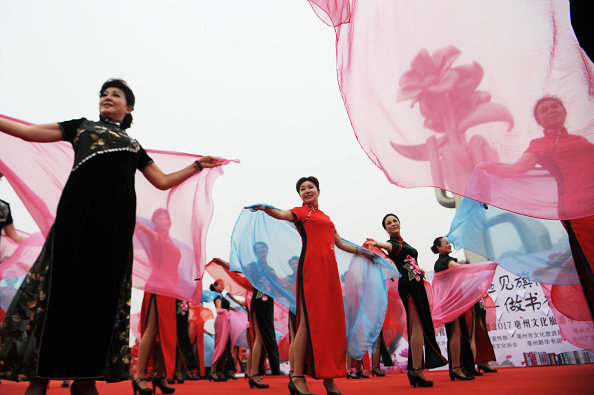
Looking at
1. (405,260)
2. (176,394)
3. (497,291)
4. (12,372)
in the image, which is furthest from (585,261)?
(497,291)

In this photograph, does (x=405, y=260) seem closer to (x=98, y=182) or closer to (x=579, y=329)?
(x=579, y=329)

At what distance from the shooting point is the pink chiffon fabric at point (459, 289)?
464 centimetres

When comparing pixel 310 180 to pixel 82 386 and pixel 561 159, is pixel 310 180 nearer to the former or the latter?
pixel 561 159

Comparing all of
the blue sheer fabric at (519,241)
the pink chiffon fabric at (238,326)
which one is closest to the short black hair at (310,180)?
the blue sheer fabric at (519,241)

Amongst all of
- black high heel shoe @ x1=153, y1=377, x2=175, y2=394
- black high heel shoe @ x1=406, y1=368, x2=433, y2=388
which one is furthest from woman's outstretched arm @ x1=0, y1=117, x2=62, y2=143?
black high heel shoe @ x1=406, y1=368, x2=433, y2=388

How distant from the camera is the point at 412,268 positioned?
433 cm

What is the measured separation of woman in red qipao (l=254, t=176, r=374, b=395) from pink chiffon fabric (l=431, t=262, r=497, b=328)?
197 centimetres

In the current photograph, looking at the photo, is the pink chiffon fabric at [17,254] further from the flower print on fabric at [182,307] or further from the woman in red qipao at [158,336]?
the flower print on fabric at [182,307]

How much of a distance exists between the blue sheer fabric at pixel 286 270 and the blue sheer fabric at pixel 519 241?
1.01 m

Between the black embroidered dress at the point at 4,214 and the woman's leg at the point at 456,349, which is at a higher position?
the black embroidered dress at the point at 4,214

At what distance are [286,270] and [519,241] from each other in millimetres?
2133

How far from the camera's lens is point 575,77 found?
178 cm

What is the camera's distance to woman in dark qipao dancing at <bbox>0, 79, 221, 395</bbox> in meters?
1.76

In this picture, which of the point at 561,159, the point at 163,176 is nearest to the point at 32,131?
the point at 163,176
